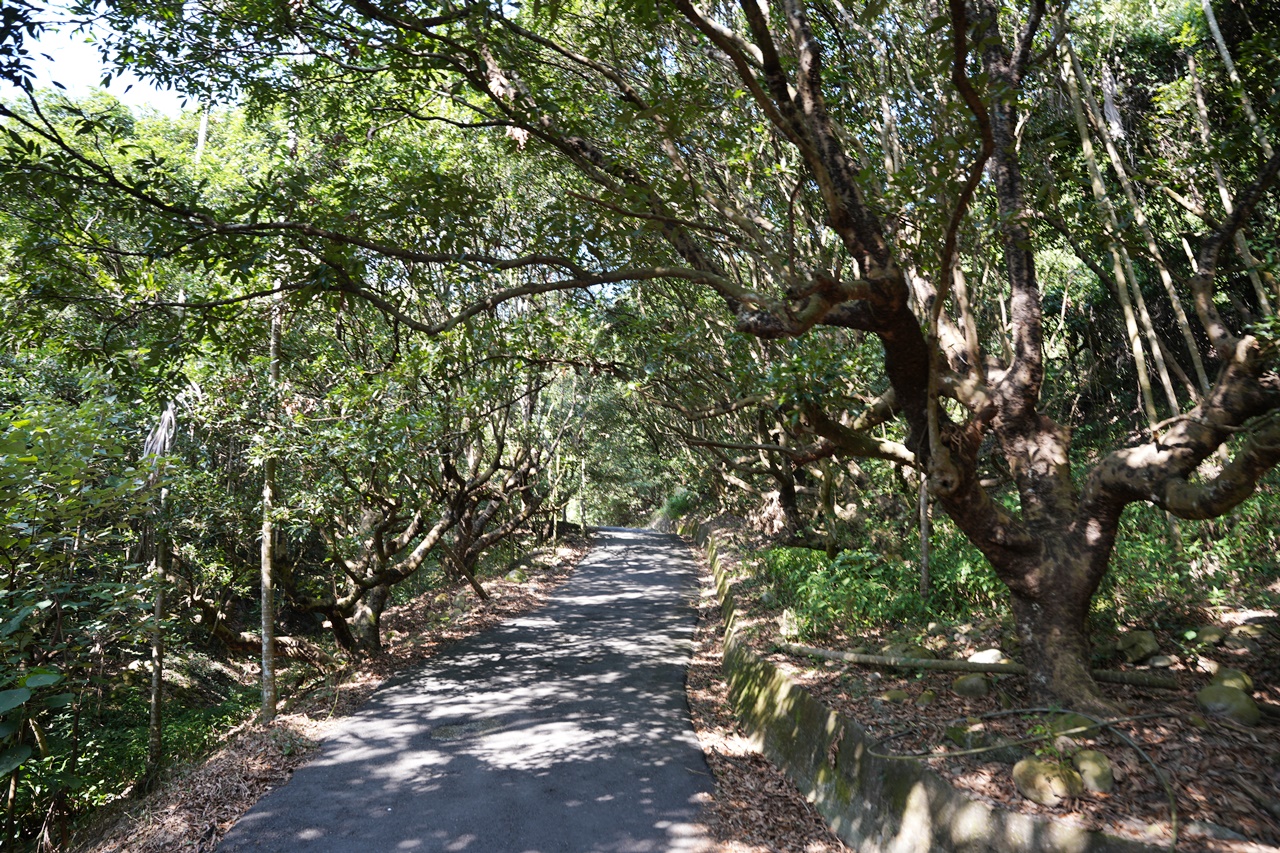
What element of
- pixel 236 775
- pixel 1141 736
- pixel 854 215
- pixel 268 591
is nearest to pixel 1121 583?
pixel 1141 736

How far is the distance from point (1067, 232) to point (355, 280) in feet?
24.9

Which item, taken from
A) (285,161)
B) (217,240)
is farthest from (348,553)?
(217,240)

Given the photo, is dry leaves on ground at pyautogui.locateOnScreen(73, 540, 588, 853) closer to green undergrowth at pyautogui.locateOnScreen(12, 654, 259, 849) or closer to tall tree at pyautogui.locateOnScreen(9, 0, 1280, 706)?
green undergrowth at pyautogui.locateOnScreen(12, 654, 259, 849)

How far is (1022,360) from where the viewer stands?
5379mm

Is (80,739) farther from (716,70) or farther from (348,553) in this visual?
(716,70)

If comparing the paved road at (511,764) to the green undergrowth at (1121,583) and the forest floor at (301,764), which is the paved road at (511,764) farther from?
the green undergrowth at (1121,583)

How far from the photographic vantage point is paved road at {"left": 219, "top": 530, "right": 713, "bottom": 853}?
5453 millimetres

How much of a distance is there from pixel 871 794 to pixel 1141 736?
68.9 inches

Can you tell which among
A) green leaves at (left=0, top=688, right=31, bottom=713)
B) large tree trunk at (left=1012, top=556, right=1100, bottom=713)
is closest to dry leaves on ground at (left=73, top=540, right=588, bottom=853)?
green leaves at (left=0, top=688, right=31, bottom=713)

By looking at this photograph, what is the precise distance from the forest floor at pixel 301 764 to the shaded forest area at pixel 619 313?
77cm

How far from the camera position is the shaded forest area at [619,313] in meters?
4.91

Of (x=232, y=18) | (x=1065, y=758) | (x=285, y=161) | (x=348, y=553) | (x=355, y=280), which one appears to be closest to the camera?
(x=1065, y=758)

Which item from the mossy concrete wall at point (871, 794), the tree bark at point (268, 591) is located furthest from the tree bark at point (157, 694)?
the mossy concrete wall at point (871, 794)

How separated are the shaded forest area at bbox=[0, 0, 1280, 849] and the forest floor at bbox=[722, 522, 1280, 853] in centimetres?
38
